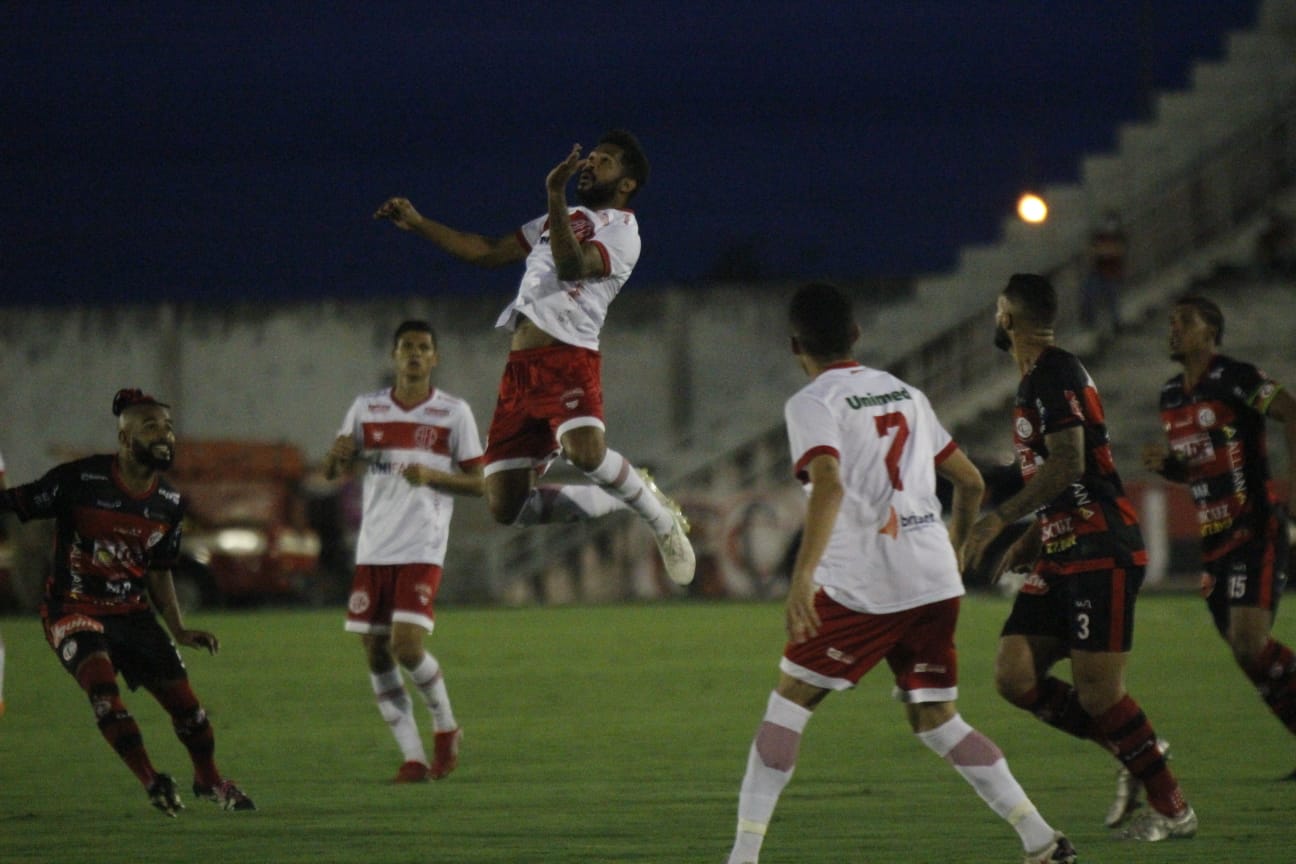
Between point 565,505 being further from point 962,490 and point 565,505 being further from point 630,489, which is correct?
point 962,490

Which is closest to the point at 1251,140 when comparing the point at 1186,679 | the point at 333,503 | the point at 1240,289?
the point at 1240,289

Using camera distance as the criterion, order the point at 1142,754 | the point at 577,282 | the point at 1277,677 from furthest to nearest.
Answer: the point at 1277,677 → the point at 577,282 → the point at 1142,754

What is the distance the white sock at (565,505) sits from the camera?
31.9 feet

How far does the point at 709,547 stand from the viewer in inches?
1271

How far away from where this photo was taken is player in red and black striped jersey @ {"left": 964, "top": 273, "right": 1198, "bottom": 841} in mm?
7906

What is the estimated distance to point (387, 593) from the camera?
1072 cm

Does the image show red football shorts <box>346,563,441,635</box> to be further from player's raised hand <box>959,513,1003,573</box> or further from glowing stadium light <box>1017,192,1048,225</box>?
glowing stadium light <box>1017,192,1048,225</box>

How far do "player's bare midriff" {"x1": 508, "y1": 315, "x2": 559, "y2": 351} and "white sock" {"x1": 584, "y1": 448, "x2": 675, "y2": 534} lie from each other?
589 millimetres

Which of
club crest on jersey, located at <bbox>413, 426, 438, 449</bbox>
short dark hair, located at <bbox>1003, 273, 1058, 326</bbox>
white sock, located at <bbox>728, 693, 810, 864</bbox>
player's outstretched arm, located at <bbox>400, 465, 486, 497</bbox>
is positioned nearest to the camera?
white sock, located at <bbox>728, 693, 810, 864</bbox>

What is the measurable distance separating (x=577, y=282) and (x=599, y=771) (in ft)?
9.07

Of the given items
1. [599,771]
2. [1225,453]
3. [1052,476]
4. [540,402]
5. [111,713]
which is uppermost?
[540,402]

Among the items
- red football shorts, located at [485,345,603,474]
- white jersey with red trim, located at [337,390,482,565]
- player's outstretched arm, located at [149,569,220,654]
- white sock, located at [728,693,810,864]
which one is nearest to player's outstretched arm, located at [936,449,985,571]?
white sock, located at [728,693,810,864]

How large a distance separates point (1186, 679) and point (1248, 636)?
19.9 ft

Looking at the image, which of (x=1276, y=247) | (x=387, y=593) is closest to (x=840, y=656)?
(x=387, y=593)
